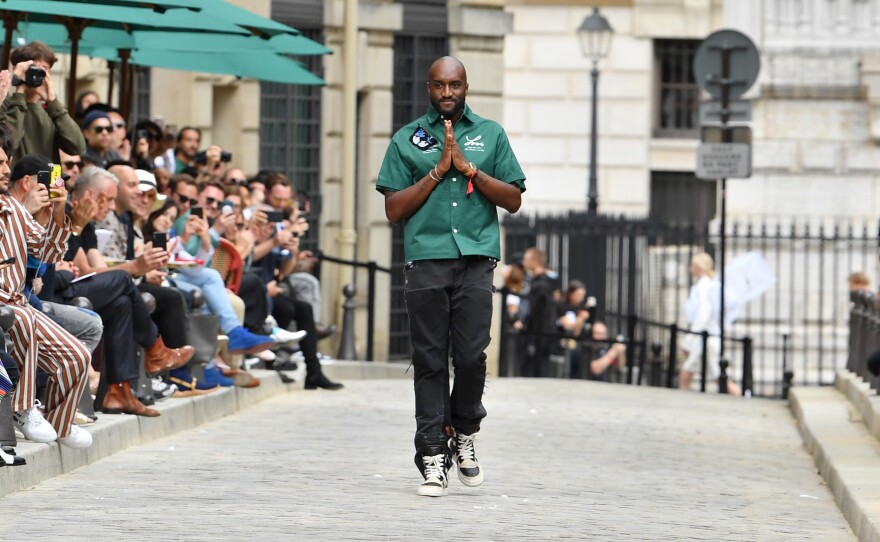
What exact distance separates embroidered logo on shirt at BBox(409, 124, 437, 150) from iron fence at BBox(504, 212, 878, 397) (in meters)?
13.7

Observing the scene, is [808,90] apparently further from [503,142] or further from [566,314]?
[503,142]

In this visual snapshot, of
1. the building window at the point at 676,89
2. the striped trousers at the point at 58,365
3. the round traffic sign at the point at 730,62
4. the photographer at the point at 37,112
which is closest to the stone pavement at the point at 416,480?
the striped trousers at the point at 58,365

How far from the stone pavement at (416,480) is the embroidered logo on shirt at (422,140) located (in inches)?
63.1

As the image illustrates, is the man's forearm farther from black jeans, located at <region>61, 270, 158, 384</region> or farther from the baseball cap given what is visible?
black jeans, located at <region>61, 270, 158, 384</region>

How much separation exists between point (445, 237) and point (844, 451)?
392 cm

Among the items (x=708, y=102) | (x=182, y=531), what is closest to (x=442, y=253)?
(x=182, y=531)

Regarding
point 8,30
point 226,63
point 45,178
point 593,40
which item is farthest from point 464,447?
point 593,40

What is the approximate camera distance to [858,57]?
25906 mm

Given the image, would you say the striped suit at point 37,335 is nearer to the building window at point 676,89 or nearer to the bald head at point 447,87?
the bald head at point 447,87

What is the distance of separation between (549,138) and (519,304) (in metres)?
12.8

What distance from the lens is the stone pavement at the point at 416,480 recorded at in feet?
31.8

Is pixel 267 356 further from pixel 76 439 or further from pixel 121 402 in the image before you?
pixel 76 439

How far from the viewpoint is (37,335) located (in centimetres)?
1123

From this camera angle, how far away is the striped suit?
11039 mm
